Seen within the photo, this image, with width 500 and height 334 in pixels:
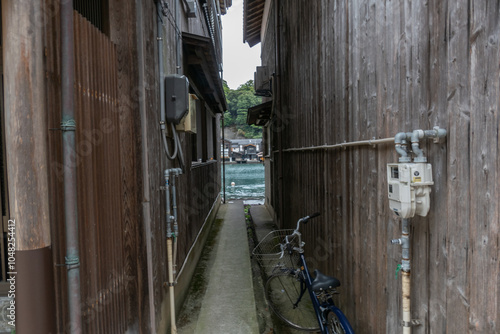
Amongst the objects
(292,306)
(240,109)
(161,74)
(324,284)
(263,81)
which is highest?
(240,109)

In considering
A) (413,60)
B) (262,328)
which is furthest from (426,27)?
(262,328)

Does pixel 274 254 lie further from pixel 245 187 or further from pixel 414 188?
pixel 245 187

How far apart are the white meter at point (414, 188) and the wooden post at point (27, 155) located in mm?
2289

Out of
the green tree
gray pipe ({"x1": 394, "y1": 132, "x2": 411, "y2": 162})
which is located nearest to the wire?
gray pipe ({"x1": 394, "y1": 132, "x2": 411, "y2": 162})

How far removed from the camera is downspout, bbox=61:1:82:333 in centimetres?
196

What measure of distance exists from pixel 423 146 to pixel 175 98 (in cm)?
298

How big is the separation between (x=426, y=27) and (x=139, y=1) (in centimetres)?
269

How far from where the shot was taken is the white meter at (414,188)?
219 centimetres

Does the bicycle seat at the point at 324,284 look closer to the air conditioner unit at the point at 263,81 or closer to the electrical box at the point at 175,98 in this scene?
the electrical box at the point at 175,98

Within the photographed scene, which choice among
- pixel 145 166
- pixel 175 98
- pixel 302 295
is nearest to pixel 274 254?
pixel 302 295

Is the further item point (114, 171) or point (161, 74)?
point (161, 74)

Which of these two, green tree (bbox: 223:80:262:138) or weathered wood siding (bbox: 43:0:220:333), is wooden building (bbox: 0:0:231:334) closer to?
weathered wood siding (bbox: 43:0:220:333)

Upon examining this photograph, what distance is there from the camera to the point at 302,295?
4641 millimetres

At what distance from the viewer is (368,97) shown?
3.29 metres
